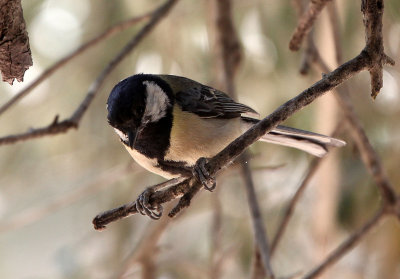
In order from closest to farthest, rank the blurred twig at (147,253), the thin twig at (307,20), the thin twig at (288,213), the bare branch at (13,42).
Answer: the bare branch at (13,42)
the thin twig at (307,20)
the thin twig at (288,213)
the blurred twig at (147,253)

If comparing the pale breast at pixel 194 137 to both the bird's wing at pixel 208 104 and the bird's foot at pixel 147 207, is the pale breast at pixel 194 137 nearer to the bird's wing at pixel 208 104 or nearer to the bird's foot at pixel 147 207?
the bird's wing at pixel 208 104

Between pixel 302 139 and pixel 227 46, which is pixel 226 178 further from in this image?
pixel 302 139

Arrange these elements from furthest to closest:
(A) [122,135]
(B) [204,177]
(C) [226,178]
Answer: (C) [226,178], (A) [122,135], (B) [204,177]

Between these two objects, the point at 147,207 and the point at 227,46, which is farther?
the point at 227,46

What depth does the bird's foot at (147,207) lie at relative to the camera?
204 centimetres

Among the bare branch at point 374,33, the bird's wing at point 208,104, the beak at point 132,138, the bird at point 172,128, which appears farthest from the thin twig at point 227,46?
the bare branch at point 374,33

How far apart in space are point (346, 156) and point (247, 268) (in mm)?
928

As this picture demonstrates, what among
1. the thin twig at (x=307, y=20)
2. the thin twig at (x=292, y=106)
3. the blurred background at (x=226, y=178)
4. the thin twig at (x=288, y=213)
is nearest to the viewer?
the thin twig at (x=292, y=106)

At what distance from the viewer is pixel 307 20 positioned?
2021 millimetres

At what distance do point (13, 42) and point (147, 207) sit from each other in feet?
2.73

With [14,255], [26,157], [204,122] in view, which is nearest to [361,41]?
[204,122]

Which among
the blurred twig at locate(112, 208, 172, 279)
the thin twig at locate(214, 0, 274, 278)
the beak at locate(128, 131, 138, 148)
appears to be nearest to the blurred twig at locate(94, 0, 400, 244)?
the beak at locate(128, 131, 138, 148)

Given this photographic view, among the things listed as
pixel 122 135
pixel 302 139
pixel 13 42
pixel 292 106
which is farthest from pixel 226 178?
pixel 13 42

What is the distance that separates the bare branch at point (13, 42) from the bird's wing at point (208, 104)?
3.98 ft
